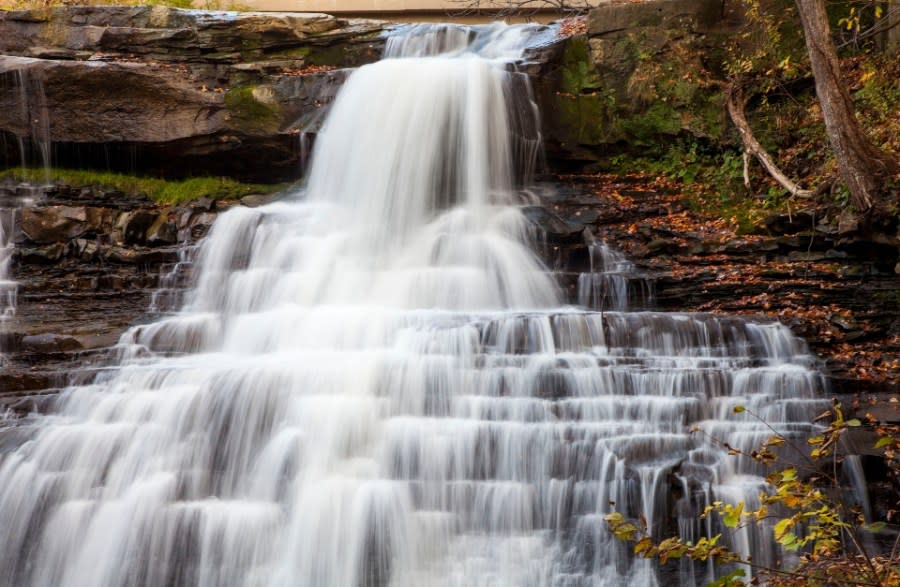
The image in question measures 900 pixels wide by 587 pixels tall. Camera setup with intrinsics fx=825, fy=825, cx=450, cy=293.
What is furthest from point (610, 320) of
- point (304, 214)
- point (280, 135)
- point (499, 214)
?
point (280, 135)

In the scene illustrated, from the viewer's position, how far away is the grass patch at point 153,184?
12.0m

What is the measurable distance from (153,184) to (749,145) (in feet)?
27.8

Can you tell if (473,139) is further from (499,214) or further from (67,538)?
(67,538)

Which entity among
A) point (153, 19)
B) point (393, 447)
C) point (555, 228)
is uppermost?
point (153, 19)

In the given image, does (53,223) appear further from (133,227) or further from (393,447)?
(393,447)

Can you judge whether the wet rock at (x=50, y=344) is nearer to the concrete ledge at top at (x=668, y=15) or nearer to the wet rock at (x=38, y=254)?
the wet rock at (x=38, y=254)

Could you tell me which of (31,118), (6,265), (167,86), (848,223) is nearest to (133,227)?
(6,265)

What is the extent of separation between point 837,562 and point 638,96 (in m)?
8.86

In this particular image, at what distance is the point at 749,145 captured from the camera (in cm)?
1100

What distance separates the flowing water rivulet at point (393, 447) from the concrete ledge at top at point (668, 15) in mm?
4790

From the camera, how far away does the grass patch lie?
1204 centimetres


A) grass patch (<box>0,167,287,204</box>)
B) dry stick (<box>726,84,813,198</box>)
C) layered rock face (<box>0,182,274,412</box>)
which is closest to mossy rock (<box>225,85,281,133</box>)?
grass patch (<box>0,167,287,204</box>)

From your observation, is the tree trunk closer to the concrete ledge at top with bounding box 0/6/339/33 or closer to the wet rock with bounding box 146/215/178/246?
the concrete ledge at top with bounding box 0/6/339/33

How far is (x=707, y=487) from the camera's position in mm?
6012
